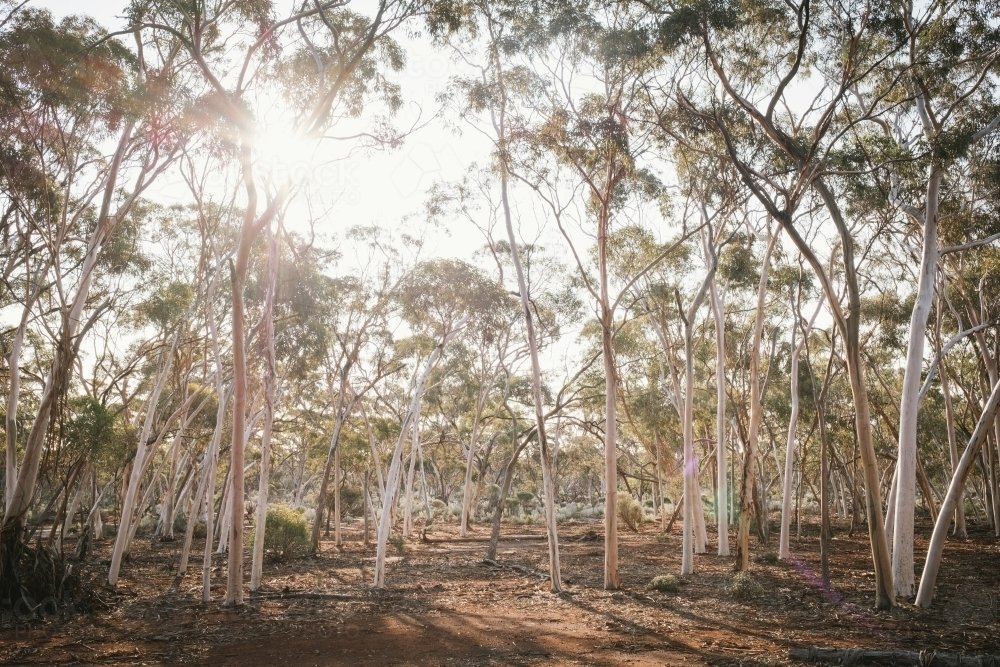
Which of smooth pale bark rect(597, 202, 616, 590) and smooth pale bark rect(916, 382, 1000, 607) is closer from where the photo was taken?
smooth pale bark rect(916, 382, 1000, 607)

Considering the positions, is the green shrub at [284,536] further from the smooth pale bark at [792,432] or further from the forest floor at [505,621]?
the smooth pale bark at [792,432]

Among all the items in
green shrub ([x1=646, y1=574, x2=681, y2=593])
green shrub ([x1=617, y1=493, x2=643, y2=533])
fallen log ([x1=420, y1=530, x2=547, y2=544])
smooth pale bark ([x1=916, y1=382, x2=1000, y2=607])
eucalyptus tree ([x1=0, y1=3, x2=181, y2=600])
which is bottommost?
fallen log ([x1=420, y1=530, x2=547, y2=544])

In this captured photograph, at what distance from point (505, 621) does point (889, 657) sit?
183 inches

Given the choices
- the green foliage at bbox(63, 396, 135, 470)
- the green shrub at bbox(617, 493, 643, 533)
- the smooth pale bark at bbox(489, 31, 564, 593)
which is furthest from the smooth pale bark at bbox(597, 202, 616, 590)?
the green shrub at bbox(617, 493, 643, 533)

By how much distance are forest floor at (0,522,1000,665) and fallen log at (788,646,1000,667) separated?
10.7 inches

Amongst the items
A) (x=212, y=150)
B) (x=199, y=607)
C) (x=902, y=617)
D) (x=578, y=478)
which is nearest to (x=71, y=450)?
(x=199, y=607)

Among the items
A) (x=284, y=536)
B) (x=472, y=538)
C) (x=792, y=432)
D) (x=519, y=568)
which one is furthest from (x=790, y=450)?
(x=472, y=538)

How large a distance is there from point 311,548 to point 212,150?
12533 mm

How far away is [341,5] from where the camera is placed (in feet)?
33.1

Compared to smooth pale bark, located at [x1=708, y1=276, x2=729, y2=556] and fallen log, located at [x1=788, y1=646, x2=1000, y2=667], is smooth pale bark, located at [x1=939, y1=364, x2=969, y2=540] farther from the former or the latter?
fallen log, located at [x1=788, y1=646, x2=1000, y2=667]

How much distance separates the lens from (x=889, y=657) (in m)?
6.01

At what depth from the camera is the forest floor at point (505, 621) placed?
22.2ft

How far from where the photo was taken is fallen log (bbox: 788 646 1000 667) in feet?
18.7

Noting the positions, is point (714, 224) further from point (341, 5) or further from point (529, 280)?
point (341, 5)
